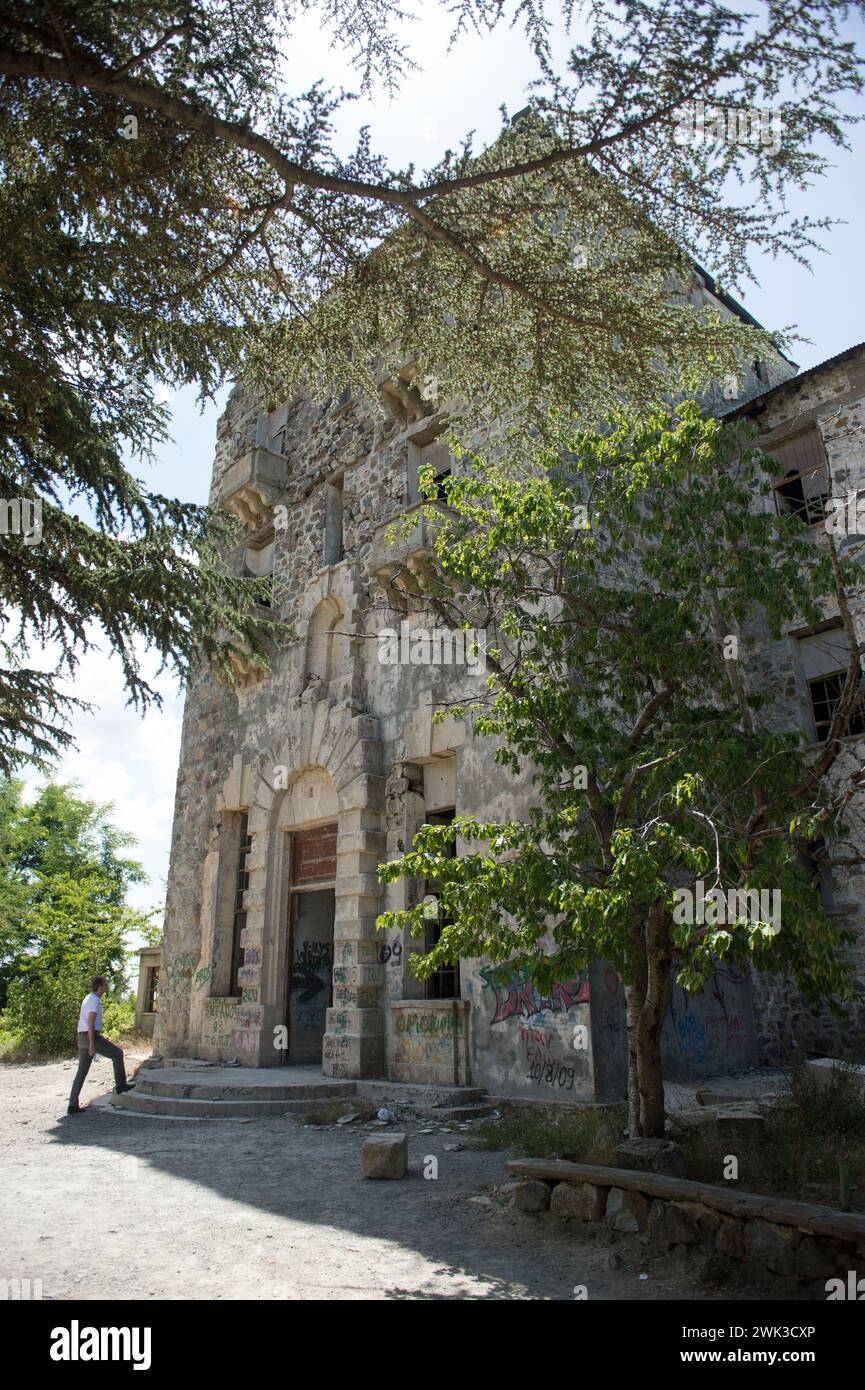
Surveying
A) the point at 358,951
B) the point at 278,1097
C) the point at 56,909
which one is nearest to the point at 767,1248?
the point at 278,1097

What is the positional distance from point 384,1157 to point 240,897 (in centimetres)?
840

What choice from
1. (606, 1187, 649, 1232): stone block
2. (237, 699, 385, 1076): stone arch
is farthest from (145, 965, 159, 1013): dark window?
(606, 1187, 649, 1232): stone block

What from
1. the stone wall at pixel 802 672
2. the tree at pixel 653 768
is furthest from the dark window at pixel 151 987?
the tree at pixel 653 768

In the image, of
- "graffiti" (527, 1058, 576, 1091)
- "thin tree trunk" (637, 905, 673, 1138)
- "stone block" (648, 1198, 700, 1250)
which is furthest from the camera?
"graffiti" (527, 1058, 576, 1091)

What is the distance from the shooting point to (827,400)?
36.6 ft

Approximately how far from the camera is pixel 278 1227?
5555 mm

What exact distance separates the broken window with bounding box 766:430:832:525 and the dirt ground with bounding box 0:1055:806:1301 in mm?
8580

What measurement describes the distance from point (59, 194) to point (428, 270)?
2283 millimetres

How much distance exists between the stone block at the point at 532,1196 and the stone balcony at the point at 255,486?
12.1 metres

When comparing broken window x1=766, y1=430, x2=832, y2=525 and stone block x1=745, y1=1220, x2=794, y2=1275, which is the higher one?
broken window x1=766, y1=430, x2=832, y2=525

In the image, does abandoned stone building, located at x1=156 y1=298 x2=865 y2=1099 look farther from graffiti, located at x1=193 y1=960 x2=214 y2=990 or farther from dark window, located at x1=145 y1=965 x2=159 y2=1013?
dark window, located at x1=145 y1=965 x2=159 y2=1013

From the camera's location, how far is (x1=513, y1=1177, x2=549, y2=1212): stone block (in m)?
5.64
